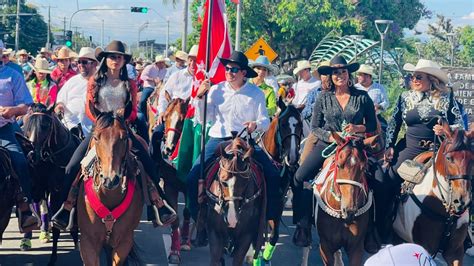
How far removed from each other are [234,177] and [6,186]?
2.54 meters

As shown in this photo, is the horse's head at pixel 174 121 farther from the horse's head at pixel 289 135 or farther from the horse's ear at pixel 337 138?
the horse's ear at pixel 337 138

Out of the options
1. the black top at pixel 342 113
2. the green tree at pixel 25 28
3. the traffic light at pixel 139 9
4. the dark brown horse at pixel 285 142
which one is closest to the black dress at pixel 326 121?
the black top at pixel 342 113

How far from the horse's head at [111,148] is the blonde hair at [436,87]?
11.7ft

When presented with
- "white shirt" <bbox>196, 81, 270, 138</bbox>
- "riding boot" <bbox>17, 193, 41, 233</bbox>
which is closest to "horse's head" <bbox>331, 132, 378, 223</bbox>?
"white shirt" <bbox>196, 81, 270, 138</bbox>

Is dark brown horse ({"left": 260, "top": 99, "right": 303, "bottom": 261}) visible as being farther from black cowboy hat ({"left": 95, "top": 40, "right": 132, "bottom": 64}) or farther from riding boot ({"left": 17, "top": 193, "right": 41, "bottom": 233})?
riding boot ({"left": 17, "top": 193, "right": 41, "bottom": 233})

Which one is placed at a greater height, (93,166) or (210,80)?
(210,80)

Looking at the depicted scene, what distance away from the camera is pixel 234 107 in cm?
869

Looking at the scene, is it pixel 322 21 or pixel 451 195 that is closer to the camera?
pixel 451 195

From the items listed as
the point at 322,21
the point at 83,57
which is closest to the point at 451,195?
the point at 83,57

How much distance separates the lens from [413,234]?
318 inches

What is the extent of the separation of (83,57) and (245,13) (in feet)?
97.5

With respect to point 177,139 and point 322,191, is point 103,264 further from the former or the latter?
point 322,191

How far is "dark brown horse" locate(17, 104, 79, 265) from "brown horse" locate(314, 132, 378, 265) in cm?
308

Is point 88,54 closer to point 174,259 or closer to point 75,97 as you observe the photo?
point 75,97
